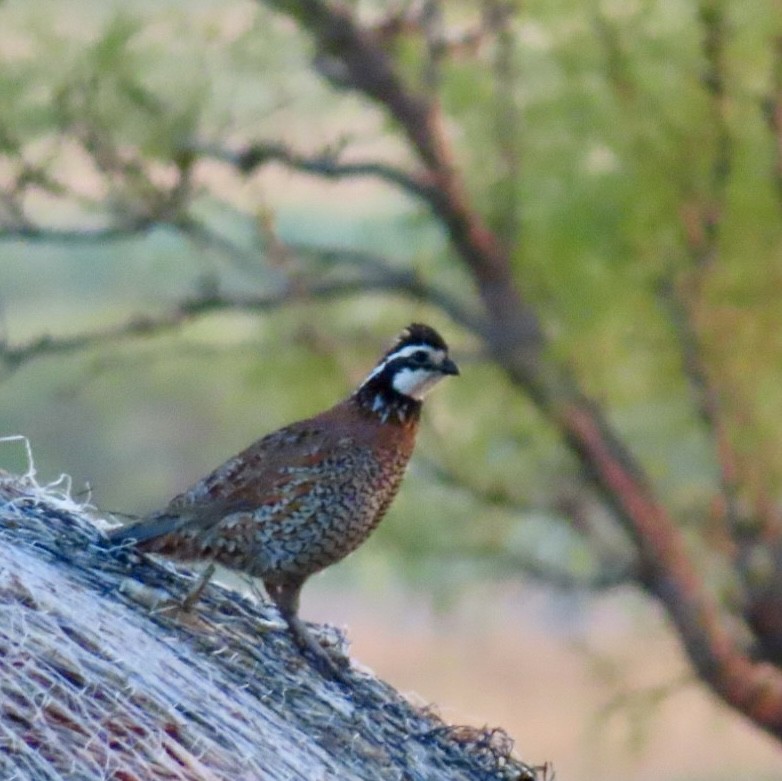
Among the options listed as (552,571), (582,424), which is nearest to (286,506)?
(582,424)

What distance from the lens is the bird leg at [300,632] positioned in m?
6.82

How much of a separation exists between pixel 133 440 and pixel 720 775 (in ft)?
41.9

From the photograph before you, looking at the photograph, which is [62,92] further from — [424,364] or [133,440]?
[133,440]

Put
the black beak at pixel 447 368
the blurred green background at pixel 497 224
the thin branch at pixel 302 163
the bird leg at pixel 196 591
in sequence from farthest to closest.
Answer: the thin branch at pixel 302 163
the blurred green background at pixel 497 224
the black beak at pixel 447 368
the bird leg at pixel 196 591

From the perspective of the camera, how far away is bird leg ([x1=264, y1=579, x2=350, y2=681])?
682 centimetres

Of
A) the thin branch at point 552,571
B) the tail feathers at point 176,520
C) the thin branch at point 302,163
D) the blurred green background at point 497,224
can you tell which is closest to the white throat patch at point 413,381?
the tail feathers at point 176,520

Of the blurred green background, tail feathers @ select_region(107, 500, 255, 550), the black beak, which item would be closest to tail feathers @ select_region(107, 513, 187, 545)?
tail feathers @ select_region(107, 500, 255, 550)

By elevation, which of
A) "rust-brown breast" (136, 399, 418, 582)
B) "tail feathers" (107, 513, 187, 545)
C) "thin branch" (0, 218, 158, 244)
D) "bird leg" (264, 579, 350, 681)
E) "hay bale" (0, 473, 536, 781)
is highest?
"thin branch" (0, 218, 158, 244)

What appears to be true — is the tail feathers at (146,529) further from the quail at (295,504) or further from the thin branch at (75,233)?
the thin branch at (75,233)

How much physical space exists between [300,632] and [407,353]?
105 centimetres

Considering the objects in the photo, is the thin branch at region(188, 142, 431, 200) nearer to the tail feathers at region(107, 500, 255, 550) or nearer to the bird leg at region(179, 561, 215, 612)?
the tail feathers at region(107, 500, 255, 550)

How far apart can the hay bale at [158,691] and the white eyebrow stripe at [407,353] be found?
3.04 ft

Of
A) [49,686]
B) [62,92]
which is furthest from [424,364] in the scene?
[62,92]

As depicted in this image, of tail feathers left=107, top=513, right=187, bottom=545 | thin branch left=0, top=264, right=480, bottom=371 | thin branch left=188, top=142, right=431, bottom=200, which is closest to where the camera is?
tail feathers left=107, top=513, right=187, bottom=545
